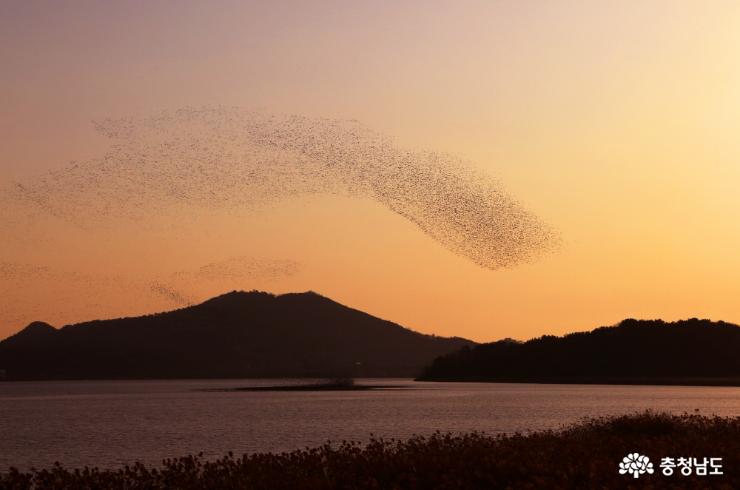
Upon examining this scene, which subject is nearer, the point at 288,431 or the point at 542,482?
the point at 542,482

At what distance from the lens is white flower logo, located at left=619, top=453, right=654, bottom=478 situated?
1179 inches

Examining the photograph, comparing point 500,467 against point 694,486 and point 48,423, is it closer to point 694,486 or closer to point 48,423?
point 694,486

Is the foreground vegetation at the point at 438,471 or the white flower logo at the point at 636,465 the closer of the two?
the foreground vegetation at the point at 438,471

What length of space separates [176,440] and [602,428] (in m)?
44.2

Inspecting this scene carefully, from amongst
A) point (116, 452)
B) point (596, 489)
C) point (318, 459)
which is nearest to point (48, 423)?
point (116, 452)

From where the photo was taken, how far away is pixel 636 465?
30.8m

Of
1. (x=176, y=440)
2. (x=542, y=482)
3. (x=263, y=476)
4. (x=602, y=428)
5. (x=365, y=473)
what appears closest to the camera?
(x=542, y=482)

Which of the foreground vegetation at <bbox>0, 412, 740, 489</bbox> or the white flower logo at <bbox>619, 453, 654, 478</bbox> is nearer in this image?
the foreground vegetation at <bbox>0, 412, 740, 489</bbox>

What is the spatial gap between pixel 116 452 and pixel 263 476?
44.4m

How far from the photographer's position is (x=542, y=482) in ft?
87.4

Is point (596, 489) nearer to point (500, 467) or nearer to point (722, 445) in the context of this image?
point (500, 467)

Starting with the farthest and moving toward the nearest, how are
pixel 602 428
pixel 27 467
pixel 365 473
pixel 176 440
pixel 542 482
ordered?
1. pixel 176 440
2. pixel 27 467
3. pixel 602 428
4. pixel 365 473
5. pixel 542 482

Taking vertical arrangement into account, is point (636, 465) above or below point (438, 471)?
above

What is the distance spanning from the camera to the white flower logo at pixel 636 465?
30.0m
